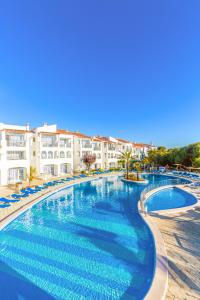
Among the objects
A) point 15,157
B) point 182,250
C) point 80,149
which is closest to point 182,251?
point 182,250

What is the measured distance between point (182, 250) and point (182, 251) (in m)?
0.08

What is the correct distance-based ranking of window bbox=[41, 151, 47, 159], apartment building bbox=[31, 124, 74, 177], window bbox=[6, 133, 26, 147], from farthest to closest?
1. window bbox=[41, 151, 47, 159]
2. apartment building bbox=[31, 124, 74, 177]
3. window bbox=[6, 133, 26, 147]

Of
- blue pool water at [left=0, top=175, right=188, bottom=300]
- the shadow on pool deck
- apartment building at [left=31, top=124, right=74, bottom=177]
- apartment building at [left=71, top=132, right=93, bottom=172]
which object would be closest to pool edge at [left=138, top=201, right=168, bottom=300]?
blue pool water at [left=0, top=175, right=188, bottom=300]

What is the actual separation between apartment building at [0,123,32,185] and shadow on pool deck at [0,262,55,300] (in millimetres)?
18345

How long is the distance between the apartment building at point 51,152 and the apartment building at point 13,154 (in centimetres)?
291

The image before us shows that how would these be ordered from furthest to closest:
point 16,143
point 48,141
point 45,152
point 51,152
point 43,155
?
point 51,152 → point 48,141 → point 45,152 → point 43,155 → point 16,143

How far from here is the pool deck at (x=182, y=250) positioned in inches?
204

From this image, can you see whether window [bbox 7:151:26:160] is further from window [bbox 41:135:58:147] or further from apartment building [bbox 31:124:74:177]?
window [bbox 41:135:58:147]

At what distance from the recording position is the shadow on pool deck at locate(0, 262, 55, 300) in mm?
5594

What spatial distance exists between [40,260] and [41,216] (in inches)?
224

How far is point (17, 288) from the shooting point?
5961 mm

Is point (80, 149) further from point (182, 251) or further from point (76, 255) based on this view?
point (182, 251)

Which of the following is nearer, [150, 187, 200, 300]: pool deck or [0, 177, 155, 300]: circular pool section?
[150, 187, 200, 300]: pool deck

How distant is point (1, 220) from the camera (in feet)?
35.9
